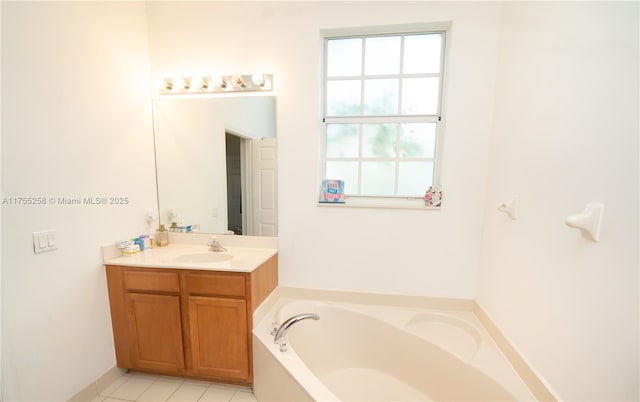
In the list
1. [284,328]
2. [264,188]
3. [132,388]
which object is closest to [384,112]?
[264,188]

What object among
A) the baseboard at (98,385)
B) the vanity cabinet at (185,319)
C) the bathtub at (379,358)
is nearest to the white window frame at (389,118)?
the bathtub at (379,358)

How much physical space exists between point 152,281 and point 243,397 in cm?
94

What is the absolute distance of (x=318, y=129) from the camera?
1.91 metres

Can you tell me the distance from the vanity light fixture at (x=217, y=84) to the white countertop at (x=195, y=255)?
1227 millimetres

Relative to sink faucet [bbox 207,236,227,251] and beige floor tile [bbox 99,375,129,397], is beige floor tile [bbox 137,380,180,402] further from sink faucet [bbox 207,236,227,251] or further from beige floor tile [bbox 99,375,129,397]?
sink faucet [bbox 207,236,227,251]

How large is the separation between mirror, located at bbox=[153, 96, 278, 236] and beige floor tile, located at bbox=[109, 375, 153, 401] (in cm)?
107

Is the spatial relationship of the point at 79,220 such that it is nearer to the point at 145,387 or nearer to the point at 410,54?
the point at 145,387

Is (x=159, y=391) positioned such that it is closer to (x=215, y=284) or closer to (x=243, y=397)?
(x=243, y=397)

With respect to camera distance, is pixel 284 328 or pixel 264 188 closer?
pixel 284 328

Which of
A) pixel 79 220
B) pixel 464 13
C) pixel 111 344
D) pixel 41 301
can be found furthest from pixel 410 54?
pixel 111 344

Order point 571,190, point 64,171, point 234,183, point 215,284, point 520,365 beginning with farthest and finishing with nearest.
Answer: point 234,183 < point 215,284 < point 64,171 < point 520,365 < point 571,190

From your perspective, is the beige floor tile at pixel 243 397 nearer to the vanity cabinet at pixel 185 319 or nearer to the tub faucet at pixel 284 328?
the vanity cabinet at pixel 185 319

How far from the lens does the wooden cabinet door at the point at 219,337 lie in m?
1.60

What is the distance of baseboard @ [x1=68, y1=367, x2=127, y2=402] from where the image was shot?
5.09 feet
